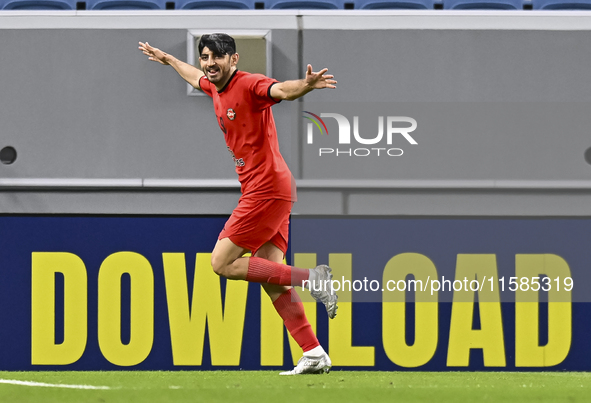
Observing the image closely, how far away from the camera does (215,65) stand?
3795 millimetres

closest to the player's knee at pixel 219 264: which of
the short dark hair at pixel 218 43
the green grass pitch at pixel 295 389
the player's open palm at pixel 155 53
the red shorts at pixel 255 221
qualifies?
the red shorts at pixel 255 221

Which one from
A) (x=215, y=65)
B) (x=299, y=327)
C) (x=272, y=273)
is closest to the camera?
(x=215, y=65)

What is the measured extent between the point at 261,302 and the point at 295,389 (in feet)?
7.10

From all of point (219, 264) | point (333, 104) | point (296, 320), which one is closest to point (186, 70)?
point (219, 264)

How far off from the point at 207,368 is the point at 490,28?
3.25 meters

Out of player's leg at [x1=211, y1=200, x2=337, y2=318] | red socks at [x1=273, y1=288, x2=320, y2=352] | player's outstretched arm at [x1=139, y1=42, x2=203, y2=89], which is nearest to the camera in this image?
player's leg at [x1=211, y1=200, x2=337, y2=318]

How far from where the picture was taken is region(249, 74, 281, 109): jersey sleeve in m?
3.66

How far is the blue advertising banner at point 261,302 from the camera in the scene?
5.55 metres

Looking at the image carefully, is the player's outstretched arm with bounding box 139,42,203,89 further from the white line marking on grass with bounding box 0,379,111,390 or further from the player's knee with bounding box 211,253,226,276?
the white line marking on grass with bounding box 0,379,111,390

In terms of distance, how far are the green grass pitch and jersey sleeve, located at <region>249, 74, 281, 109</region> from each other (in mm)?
1358

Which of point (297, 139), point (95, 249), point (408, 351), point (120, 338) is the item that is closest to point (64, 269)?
point (95, 249)

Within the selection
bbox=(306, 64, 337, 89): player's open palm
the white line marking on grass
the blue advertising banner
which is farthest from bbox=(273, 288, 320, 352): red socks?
the blue advertising banner

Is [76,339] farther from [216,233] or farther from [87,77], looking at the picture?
[87,77]

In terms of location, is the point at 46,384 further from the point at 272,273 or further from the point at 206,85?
the point at 206,85
